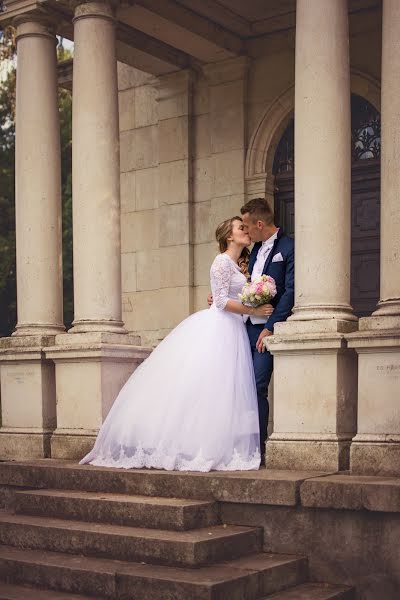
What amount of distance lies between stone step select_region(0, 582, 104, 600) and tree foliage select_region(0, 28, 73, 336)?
2149 centimetres

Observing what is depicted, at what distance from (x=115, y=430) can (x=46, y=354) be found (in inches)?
75.5

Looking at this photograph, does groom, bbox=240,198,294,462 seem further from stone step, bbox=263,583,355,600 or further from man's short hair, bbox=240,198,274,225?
stone step, bbox=263,583,355,600

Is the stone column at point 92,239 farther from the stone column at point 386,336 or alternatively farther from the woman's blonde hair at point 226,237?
the stone column at point 386,336

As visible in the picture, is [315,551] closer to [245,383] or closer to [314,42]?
[245,383]

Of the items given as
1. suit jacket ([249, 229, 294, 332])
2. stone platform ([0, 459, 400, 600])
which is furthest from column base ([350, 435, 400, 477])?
suit jacket ([249, 229, 294, 332])

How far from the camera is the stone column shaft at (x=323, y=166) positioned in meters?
8.35

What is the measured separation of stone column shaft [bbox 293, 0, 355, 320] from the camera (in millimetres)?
8352

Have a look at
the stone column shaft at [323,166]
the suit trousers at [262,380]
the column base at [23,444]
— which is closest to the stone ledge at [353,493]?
the suit trousers at [262,380]

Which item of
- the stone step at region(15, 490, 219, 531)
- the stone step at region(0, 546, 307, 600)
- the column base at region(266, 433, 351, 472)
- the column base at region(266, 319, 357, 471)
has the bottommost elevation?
the stone step at region(0, 546, 307, 600)

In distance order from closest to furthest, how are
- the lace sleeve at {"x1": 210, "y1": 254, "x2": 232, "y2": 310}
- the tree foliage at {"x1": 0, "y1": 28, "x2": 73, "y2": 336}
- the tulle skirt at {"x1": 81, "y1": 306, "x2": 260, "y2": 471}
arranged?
the tulle skirt at {"x1": 81, "y1": 306, "x2": 260, "y2": 471} < the lace sleeve at {"x1": 210, "y1": 254, "x2": 232, "y2": 310} < the tree foliage at {"x1": 0, "y1": 28, "x2": 73, "y2": 336}

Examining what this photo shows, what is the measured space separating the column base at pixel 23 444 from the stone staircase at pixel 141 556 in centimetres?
221

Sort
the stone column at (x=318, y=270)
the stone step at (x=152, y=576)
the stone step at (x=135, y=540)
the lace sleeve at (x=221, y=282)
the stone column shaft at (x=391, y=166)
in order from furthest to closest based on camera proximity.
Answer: the lace sleeve at (x=221, y=282) < the stone column at (x=318, y=270) < the stone column shaft at (x=391, y=166) < the stone step at (x=135, y=540) < the stone step at (x=152, y=576)

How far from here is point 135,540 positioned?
7184 mm

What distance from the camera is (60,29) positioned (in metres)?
11.4
